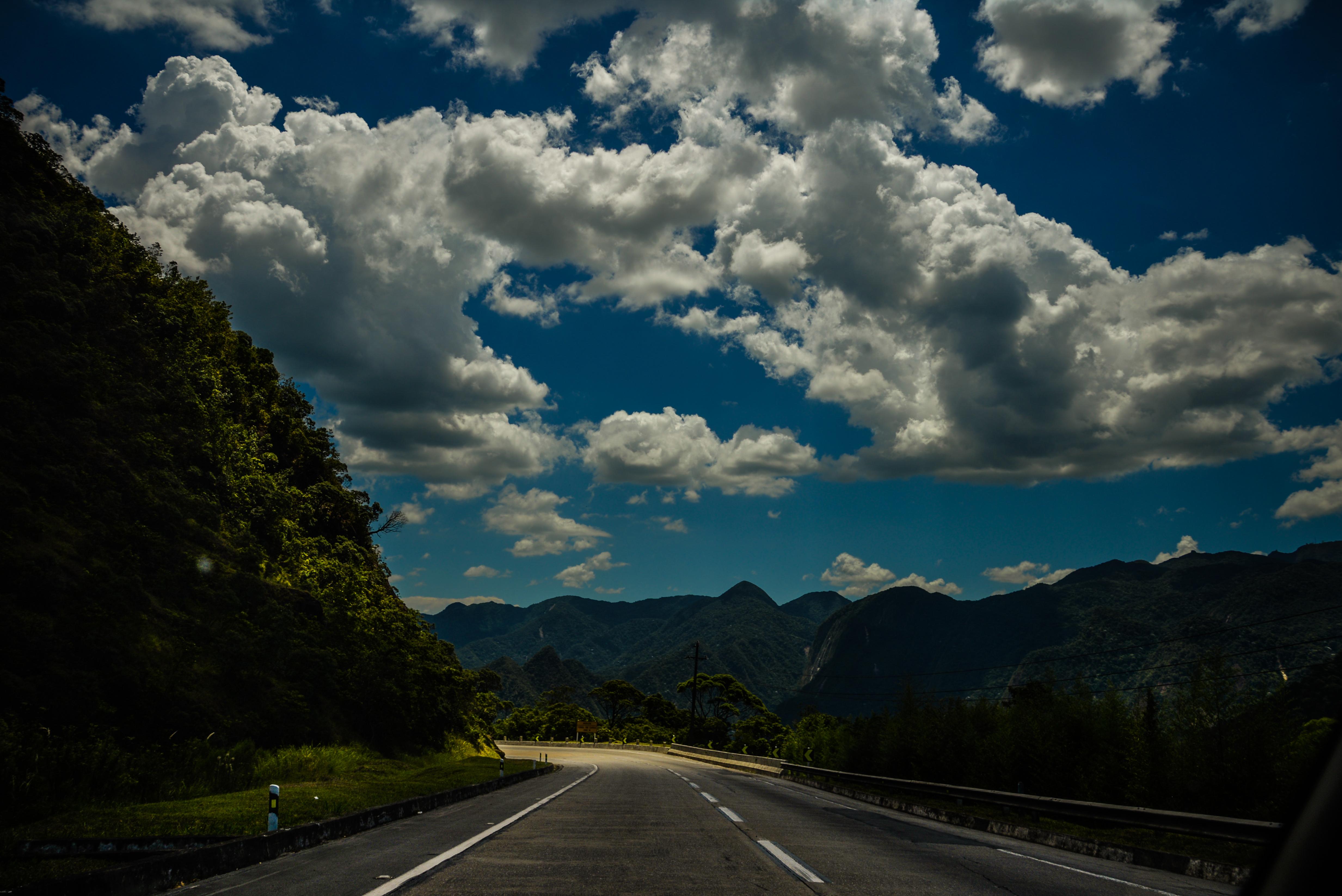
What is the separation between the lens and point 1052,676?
27906 millimetres

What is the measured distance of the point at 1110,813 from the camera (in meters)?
16.0

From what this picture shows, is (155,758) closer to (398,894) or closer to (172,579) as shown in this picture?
(172,579)

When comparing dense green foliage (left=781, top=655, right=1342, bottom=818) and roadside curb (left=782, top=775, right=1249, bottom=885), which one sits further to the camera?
dense green foliage (left=781, top=655, right=1342, bottom=818)

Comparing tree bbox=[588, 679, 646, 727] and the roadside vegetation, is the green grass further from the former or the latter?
tree bbox=[588, 679, 646, 727]

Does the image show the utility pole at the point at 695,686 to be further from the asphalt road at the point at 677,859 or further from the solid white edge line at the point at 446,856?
the solid white edge line at the point at 446,856

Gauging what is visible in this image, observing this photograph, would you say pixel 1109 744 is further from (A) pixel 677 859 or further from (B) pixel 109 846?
(B) pixel 109 846

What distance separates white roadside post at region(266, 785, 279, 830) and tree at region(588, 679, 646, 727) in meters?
107

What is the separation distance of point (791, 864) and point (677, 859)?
1.40 meters

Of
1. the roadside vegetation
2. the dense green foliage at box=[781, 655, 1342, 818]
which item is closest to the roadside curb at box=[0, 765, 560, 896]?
the roadside vegetation

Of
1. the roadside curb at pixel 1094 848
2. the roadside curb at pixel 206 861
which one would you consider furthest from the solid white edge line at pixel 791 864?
the roadside curb at pixel 206 861

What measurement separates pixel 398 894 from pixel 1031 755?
23.3 meters

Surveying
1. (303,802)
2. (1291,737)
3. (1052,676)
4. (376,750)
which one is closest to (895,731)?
(1052,676)

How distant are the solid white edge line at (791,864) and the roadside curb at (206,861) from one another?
21.1ft

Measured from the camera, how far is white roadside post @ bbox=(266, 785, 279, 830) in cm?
1078
